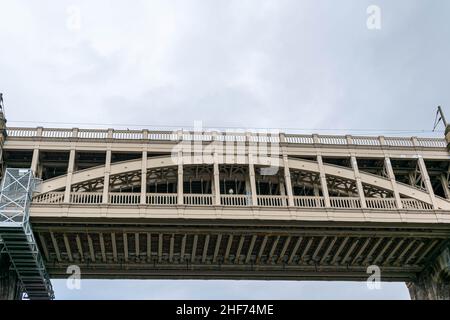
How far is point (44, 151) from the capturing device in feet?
125

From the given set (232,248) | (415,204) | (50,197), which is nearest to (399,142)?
(415,204)

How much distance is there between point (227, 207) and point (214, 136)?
598 cm

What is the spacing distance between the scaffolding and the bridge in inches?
6.6

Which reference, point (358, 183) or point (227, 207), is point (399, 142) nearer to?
point (358, 183)

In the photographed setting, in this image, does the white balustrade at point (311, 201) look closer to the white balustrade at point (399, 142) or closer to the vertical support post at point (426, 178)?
the white balustrade at point (399, 142)

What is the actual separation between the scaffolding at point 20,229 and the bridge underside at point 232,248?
1.40m

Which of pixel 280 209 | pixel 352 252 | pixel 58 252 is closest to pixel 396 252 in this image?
pixel 352 252

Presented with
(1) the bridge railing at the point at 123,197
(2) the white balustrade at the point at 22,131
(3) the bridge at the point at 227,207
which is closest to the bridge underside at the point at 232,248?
(3) the bridge at the point at 227,207

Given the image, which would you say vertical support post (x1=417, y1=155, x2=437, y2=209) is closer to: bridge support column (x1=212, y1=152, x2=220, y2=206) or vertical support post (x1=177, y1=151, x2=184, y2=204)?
Result: bridge support column (x1=212, y1=152, x2=220, y2=206)

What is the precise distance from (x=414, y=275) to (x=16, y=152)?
32.8 metres

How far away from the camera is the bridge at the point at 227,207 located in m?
35.9

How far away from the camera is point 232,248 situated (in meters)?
39.7

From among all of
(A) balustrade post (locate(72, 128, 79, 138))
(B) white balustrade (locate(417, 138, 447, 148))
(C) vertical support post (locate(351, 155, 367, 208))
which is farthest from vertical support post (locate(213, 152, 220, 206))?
(B) white balustrade (locate(417, 138, 447, 148))
